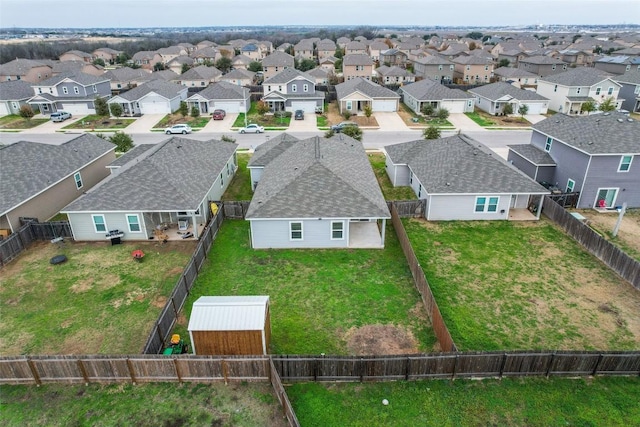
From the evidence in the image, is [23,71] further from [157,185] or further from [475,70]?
[475,70]

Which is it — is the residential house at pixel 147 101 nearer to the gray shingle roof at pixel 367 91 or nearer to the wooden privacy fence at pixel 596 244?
the gray shingle roof at pixel 367 91

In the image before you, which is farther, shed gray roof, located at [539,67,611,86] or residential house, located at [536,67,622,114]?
shed gray roof, located at [539,67,611,86]

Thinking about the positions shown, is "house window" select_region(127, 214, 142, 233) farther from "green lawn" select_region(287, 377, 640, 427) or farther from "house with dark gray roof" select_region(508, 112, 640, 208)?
"house with dark gray roof" select_region(508, 112, 640, 208)

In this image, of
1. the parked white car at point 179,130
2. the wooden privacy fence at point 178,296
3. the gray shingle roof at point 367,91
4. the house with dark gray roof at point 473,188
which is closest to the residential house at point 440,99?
the gray shingle roof at point 367,91

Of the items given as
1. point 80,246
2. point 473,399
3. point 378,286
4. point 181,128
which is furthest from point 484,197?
point 181,128

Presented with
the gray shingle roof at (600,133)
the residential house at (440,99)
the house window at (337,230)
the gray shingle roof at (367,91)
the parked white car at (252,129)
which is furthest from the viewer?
the gray shingle roof at (367,91)

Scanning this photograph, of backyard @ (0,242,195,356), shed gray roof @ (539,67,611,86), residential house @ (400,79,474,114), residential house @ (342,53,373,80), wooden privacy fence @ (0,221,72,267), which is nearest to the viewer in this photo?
backyard @ (0,242,195,356)

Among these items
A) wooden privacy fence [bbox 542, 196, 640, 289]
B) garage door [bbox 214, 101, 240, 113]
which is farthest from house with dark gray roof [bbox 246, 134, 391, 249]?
garage door [bbox 214, 101, 240, 113]
